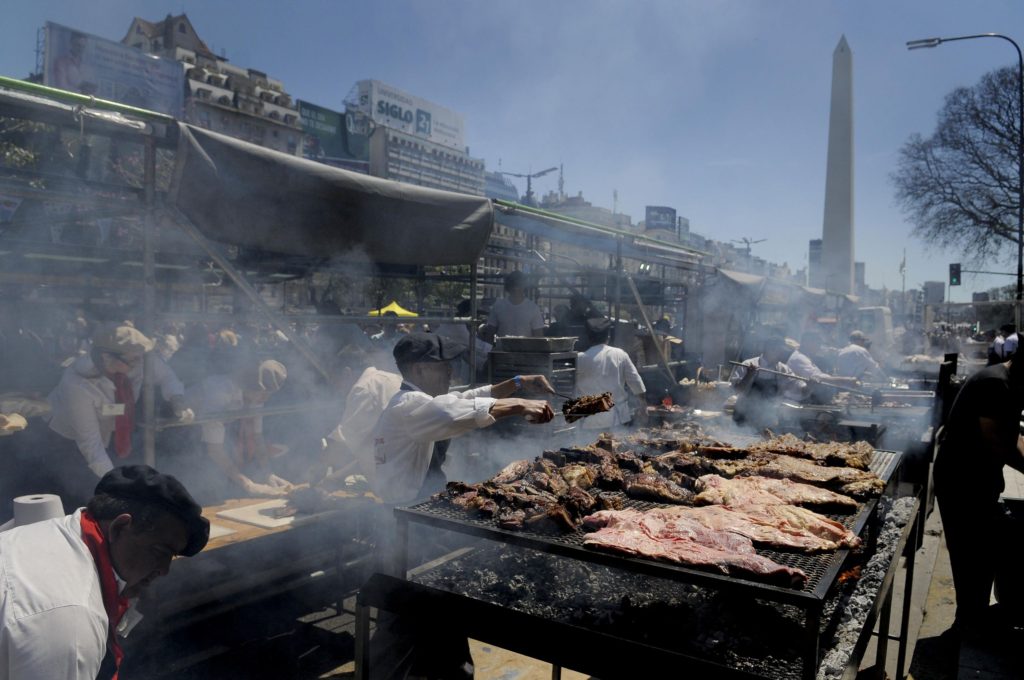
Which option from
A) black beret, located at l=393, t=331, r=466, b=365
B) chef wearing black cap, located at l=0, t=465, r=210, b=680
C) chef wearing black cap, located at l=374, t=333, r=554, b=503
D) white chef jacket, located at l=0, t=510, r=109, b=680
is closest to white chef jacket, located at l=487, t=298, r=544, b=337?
chef wearing black cap, located at l=374, t=333, r=554, b=503

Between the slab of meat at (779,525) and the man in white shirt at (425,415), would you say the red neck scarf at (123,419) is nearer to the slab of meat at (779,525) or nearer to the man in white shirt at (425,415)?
the man in white shirt at (425,415)

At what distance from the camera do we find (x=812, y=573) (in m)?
2.30

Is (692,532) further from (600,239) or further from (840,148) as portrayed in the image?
(840,148)

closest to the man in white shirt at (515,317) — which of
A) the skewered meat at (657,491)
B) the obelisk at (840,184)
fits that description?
the skewered meat at (657,491)

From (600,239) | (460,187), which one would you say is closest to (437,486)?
(600,239)

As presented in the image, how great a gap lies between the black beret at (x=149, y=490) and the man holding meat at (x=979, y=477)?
534cm

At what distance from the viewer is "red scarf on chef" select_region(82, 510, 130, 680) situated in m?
1.98

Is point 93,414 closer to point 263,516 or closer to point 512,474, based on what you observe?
point 263,516

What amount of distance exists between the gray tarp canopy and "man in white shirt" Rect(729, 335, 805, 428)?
482 cm

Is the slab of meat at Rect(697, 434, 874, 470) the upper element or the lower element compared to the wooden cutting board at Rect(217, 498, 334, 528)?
upper

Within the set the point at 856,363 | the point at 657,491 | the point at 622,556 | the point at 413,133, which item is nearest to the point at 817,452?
the point at 657,491

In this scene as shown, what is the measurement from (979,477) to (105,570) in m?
5.70

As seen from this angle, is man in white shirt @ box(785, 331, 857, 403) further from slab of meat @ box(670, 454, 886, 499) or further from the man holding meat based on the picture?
slab of meat @ box(670, 454, 886, 499)

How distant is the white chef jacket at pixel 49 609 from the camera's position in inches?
67.0
